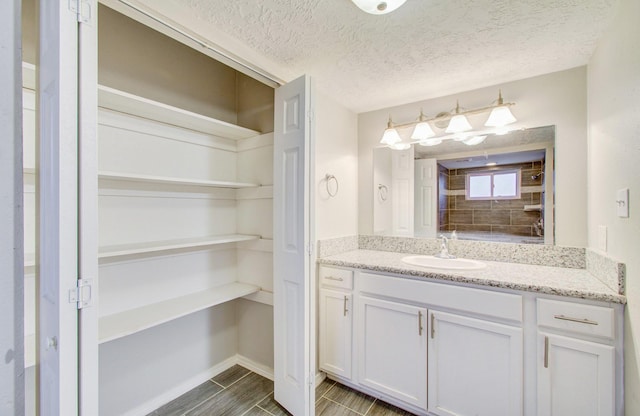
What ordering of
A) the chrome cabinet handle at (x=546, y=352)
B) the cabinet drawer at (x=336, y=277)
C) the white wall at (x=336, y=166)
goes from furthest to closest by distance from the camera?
the white wall at (x=336, y=166)
the cabinet drawer at (x=336, y=277)
the chrome cabinet handle at (x=546, y=352)

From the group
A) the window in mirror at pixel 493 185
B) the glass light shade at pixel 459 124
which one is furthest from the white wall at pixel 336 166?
the window in mirror at pixel 493 185

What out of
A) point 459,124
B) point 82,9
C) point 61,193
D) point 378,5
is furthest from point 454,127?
point 61,193

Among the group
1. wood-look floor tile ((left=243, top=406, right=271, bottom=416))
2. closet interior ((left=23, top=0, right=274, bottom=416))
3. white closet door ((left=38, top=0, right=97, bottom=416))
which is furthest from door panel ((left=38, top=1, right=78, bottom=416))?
wood-look floor tile ((left=243, top=406, right=271, bottom=416))

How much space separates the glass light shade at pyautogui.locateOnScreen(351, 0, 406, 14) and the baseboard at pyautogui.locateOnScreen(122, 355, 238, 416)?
8.16ft

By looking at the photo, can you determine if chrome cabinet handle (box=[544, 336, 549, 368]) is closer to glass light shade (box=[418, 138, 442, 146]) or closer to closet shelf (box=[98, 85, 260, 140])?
glass light shade (box=[418, 138, 442, 146])

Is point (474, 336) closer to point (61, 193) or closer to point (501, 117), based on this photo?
point (501, 117)

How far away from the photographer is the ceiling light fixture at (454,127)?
6.19 ft

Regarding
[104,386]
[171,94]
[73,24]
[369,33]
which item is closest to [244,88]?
[171,94]

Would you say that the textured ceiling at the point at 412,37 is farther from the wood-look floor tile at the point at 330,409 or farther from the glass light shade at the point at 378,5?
the wood-look floor tile at the point at 330,409

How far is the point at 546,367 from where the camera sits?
133 cm

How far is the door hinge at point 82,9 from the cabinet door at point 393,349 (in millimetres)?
1922

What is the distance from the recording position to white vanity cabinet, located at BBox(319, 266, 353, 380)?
6.33ft

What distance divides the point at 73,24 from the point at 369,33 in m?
1.23
